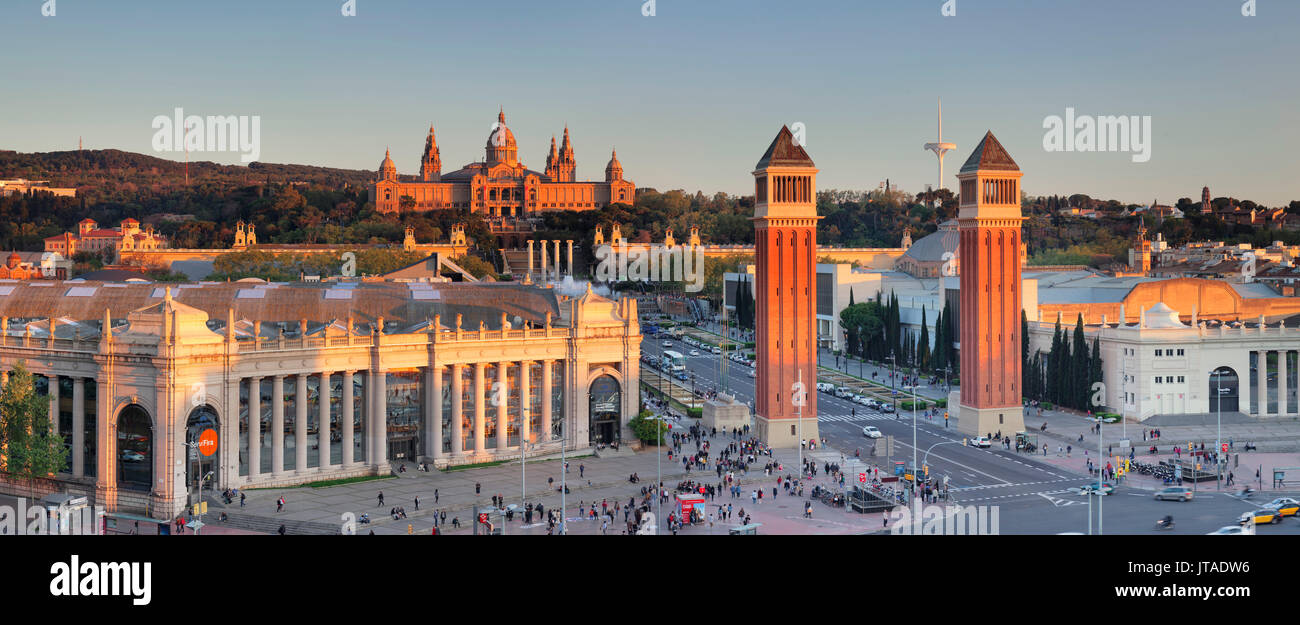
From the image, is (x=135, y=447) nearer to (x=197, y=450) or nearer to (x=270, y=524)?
(x=197, y=450)

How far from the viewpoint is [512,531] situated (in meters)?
62.8

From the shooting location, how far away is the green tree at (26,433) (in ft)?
215

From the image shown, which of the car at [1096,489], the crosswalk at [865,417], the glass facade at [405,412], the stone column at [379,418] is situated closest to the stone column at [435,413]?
the glass facade at [405,412]

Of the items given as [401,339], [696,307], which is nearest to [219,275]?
[696,307]

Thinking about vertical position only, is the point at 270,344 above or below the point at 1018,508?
above

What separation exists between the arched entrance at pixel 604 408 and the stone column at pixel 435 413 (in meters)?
10.9

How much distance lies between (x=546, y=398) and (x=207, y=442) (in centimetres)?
2198

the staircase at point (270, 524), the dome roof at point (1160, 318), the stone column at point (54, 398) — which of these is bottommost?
the staircase at point (270, 524)

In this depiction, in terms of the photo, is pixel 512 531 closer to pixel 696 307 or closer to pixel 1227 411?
pixel 1227 411

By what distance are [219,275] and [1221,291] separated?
369 feet

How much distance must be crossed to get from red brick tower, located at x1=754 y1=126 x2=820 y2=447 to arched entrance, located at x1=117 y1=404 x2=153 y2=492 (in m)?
41.1

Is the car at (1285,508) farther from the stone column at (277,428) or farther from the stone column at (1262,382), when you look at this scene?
the stone column at (277,428)
